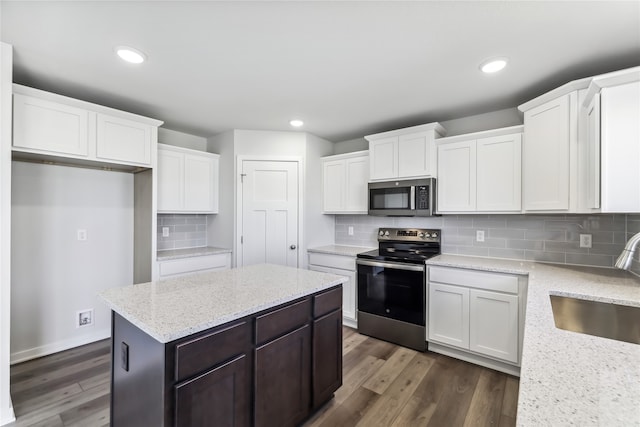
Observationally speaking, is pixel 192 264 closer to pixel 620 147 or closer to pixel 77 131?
pixel 77 131

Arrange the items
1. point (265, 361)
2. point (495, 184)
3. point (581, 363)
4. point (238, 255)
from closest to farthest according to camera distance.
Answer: point (581, 363), point (265, 361), point (495, 184), point (238, 255)

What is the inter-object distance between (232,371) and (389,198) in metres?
2.41

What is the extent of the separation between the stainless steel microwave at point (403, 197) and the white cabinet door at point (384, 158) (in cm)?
10

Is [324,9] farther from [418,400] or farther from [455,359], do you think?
[455,359]

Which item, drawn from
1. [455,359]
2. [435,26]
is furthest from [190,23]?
[455,359]

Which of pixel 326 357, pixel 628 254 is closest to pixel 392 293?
pixel 326 357

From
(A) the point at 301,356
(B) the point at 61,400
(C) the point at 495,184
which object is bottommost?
(B) the point at 61,400

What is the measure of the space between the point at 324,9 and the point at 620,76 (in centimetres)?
A: 176

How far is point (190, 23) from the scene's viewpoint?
1591mm

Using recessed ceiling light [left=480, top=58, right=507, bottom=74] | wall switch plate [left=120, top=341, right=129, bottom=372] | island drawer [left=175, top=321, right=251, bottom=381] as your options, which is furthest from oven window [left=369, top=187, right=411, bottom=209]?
wall switch plate [left=120, top=341, right=129, bottom=372]

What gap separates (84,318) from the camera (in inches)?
112

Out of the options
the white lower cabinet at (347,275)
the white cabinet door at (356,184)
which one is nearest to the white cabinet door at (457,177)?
the white cabinet door at (356,184)

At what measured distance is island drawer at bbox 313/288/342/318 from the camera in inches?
70.9

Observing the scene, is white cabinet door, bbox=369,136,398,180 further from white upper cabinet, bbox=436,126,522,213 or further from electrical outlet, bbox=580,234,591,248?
electrical outlet, bbox=580,234,591,248
